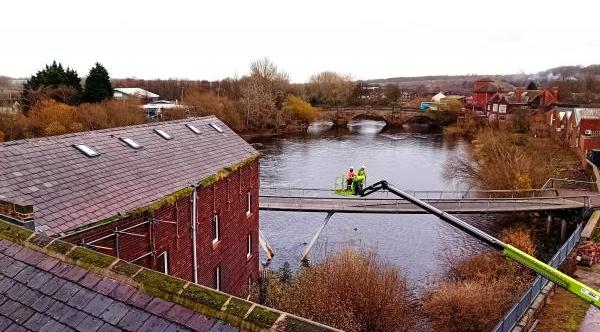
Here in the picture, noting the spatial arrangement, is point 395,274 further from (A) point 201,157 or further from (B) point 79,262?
(B) point 79,262

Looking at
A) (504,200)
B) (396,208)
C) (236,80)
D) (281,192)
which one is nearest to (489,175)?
(504,200)

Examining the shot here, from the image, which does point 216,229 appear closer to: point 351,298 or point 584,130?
point 351,298

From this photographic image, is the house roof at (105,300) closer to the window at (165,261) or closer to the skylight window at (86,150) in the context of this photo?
the window at (165,261)

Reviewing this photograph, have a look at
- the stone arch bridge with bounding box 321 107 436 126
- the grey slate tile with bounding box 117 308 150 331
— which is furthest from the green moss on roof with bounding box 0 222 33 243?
the stone arch bridge with bounding box 321 107 436 126

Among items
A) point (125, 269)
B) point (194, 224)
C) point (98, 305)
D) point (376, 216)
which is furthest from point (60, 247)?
point (376, 216)

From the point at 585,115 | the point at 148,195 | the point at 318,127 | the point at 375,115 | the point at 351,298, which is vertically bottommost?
the point at 351,298

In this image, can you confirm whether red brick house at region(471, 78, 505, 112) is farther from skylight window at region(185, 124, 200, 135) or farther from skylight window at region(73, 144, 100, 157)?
skylight window at region(73, 144, 100, 157)

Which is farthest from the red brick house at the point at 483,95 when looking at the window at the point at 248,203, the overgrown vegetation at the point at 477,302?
the window at the point at 248,203
